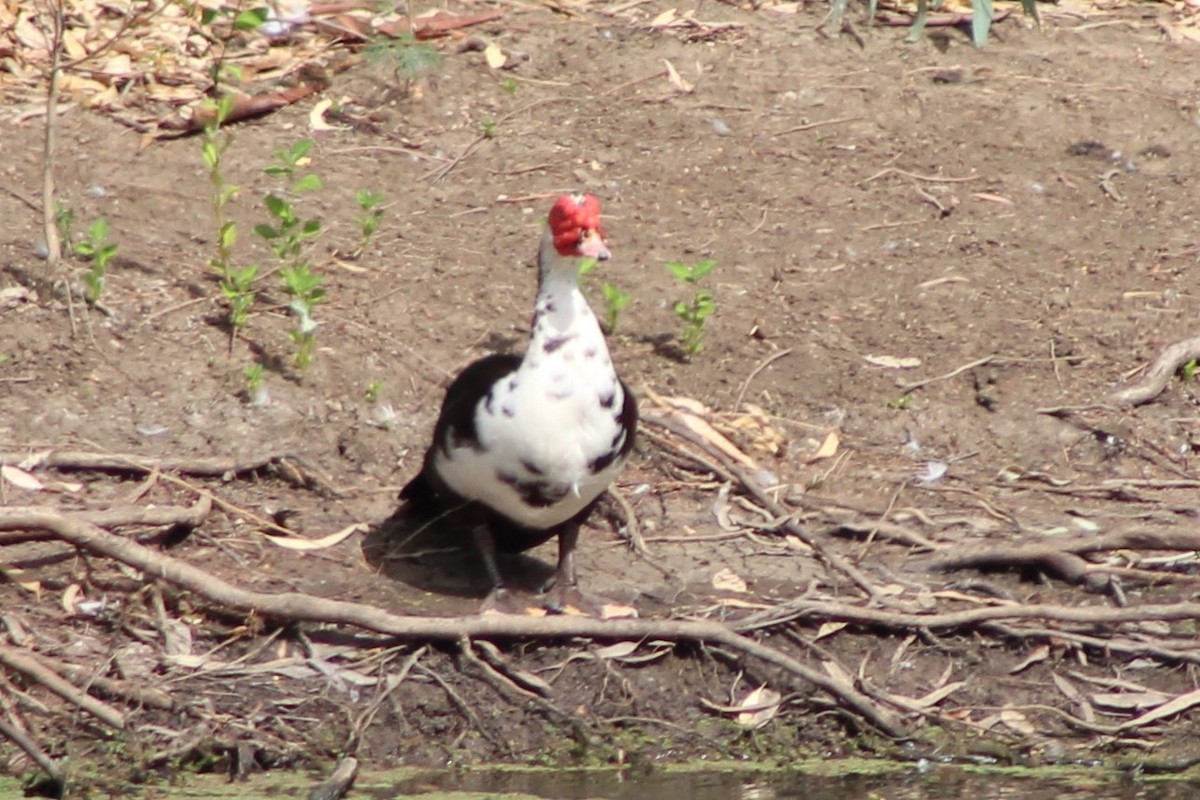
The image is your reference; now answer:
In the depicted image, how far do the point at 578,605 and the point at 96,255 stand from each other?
7.01 ft

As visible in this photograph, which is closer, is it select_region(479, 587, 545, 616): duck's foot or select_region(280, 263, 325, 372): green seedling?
select_region(479, 587, 545, 616): duck's foot

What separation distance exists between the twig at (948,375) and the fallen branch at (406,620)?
178cm

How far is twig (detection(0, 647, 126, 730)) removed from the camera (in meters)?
5.05

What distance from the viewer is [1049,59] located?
892cm

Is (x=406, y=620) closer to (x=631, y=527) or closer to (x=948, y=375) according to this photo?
(x=631, y=527)

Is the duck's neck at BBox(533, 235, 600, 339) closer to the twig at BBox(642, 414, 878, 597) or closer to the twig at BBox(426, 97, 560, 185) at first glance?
the twig at BBox(642, 414, 878, 597)

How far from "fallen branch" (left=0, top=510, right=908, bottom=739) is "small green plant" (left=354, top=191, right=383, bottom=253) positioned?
2.02 metres

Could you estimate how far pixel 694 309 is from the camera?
6.99 metres

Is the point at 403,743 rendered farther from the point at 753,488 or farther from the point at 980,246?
the point at 980,246

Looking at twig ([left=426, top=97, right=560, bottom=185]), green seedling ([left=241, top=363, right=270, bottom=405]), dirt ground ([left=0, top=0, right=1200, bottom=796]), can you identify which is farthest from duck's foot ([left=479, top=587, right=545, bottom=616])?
twig ([left=426, top=97, right=560, bottom=185])

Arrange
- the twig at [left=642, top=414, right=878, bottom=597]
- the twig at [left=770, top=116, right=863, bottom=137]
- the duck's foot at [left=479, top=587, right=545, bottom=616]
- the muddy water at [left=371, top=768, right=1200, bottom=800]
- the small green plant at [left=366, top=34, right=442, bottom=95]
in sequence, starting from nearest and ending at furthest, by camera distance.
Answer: the muddy water at [left=371, top=768, right=1200, bottom=800], the duck's foot at [left=479, top=587, right=545, bottom=616], the twig at [left=642, top=414, right=878, bottom=597], the small green plant at [left=366, top=34, right=442, bottom=95], the twig at [left=770, top=116, right=863, bottom=137]

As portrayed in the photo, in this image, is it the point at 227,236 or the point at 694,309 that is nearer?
the point at 227,236

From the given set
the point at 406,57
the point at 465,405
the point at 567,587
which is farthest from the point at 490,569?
the point at 406,57

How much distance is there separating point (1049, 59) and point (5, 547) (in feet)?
17.3
